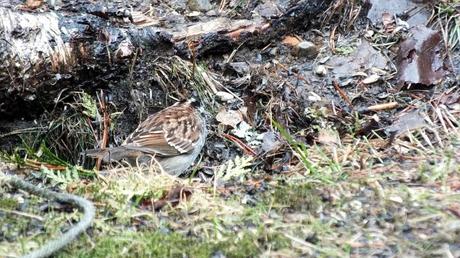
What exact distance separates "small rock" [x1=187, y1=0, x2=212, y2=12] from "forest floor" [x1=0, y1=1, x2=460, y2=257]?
663 mm

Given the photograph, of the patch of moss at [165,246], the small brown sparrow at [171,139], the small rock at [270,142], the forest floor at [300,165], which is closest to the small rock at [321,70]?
the forest floor at [300,165]

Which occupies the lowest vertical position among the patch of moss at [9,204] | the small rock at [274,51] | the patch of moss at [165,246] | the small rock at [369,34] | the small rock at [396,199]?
the small rock at [274,51]

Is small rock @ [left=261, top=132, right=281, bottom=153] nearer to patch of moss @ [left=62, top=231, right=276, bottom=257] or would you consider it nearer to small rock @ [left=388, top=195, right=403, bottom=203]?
small rock @ [left=388, top=195, right=403, bottom=203]

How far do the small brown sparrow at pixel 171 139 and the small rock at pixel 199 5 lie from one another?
4.01ft

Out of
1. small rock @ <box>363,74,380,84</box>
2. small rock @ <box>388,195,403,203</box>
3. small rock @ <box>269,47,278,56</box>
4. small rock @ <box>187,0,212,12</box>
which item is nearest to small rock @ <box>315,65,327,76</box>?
small rock @ <box>363,74,380,84</box>

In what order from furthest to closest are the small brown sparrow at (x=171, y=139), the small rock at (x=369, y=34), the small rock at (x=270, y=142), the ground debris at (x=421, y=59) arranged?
the small rock at (x=369, y=34)
the ground debris at (x=421, y=59)
the small brown sparrow at (x=171, y=139)
the small rock at (x=270, y=142)

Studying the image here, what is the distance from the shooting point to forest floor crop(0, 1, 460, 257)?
3.54 metres

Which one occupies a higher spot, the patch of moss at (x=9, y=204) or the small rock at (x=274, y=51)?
the patch of moss at (x=9, y=204)

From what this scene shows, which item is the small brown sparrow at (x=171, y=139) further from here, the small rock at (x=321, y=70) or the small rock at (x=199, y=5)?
the small rock at (x=199, y=5)

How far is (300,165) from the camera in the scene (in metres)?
5.07

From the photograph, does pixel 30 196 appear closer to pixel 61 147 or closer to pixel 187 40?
pixel 61 147

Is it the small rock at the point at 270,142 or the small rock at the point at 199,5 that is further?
the small rock at the point at 199,5

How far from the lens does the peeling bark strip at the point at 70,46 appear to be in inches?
225

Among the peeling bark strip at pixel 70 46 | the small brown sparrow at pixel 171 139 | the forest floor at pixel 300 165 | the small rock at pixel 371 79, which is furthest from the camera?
the small rock at pixel 371 79
